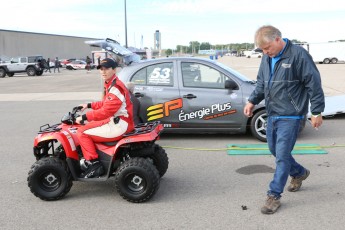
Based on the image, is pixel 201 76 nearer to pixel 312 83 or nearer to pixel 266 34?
pixel 266 34

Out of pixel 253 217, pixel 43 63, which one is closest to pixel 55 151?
pixel 253 217

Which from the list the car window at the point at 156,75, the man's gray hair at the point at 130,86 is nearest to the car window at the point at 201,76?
the car window at the point at 156,75

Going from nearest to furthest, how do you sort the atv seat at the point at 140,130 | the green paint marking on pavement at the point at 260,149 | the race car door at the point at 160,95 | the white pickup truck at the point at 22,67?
the atv seat at the point at 140,130 → the green paint marking on pavement at the point at 260,149 → the race car door at the point at 160,95 → the white pickup truck at the point at 22,67

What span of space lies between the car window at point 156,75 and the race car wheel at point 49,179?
3.32 m

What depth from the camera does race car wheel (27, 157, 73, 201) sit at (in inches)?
177

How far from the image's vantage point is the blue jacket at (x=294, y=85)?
3.89 meters

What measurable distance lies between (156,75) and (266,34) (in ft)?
12.7

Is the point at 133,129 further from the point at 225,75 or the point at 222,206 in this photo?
the point at 225,75

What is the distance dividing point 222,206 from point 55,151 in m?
2.11

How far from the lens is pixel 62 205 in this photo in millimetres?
4488

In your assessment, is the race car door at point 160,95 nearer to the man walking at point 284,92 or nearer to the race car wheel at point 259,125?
the race car wheel at point 259,125

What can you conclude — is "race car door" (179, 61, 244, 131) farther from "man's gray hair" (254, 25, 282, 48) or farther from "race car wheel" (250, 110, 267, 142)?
"man's gray hair" (254, 25, 282, 48)

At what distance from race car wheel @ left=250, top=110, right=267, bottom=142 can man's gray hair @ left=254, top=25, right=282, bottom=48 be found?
133 inches

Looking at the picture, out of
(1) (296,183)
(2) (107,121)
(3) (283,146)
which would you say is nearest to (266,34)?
(3) (283,146)
